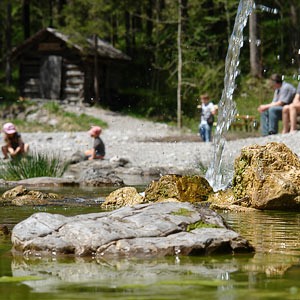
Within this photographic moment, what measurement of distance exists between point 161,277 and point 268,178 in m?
4.64

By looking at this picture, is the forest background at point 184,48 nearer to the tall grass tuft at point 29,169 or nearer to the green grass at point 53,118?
the green grass at point 53,118

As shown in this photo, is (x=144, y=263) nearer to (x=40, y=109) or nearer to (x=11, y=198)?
(x=11, y=198)

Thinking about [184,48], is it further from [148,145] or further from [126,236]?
[126,236]

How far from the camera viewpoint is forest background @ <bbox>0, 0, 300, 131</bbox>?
1558 inches

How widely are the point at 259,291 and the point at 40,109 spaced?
3523 centimetres

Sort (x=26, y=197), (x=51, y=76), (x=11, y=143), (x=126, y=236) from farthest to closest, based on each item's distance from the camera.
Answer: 1. (x=51, y=76)
2. (x=11, y=143)
3. (x=26, y=197)
4. (x=126, y=236)

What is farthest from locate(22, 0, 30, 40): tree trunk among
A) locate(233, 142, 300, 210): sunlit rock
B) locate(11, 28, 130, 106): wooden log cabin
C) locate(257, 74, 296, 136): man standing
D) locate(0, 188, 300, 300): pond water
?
locate(0, 188, 300, 300): pond water

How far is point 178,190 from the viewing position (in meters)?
10.9

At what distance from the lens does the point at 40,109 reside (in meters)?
40.1

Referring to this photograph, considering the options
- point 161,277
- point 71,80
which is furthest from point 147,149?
point 71,80

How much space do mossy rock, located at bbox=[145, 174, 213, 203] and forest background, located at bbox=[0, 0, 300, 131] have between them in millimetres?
24620

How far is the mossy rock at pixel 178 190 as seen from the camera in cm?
1088

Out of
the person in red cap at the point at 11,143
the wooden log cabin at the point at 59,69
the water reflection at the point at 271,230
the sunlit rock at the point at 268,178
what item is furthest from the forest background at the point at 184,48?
the water reflection at the point at 271,230

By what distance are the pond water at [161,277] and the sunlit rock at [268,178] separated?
9.09ft
